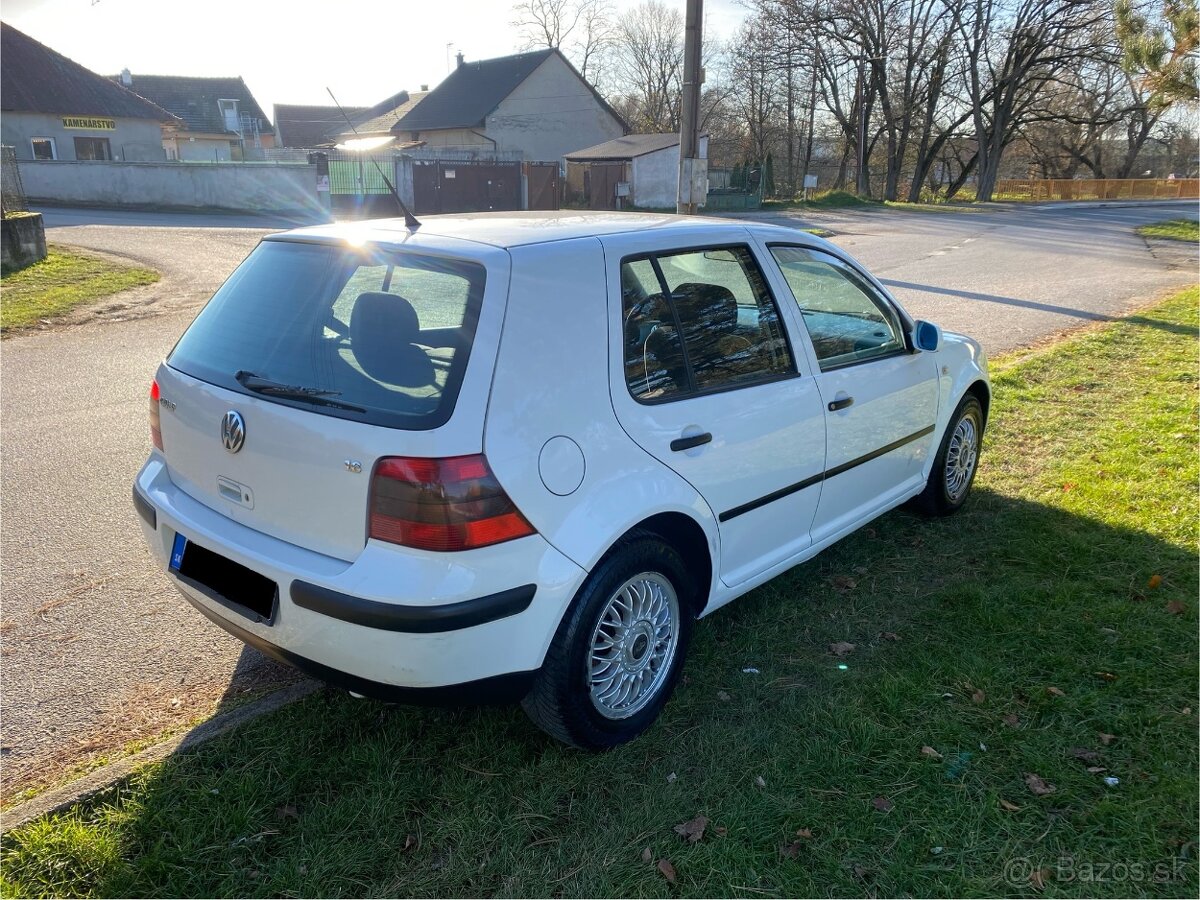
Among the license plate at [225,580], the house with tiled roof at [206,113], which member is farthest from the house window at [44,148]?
the license plate at [225,580]

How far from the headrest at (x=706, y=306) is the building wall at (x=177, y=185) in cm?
2935

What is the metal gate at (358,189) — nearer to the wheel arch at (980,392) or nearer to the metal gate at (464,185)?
the metal gate at (464,185)

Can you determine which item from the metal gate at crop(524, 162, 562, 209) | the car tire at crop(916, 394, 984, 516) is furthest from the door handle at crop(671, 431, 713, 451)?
the metal gate at crop(524, 162, 562, 209)

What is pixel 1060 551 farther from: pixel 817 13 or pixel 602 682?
pixel 817 13

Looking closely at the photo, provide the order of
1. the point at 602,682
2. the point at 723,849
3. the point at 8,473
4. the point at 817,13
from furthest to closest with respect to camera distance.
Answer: the point at 817,13 < the point at 8,473 < the point at 602,682 < the point at 723,849

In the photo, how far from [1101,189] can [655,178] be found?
36480mm

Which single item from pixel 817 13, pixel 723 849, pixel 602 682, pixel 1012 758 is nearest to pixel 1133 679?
pixel 1012 758

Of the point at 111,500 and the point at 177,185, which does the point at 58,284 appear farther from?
the point at 177,185

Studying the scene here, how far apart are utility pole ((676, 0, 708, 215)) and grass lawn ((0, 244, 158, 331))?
8.34 metres

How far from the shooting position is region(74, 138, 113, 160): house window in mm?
39503

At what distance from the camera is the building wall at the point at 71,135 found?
37.3m

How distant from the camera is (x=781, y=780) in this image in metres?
2.82

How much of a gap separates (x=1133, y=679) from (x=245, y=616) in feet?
10.7

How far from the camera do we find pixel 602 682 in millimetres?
2918
